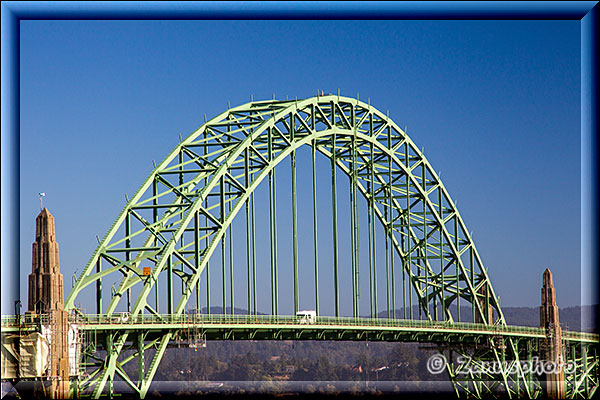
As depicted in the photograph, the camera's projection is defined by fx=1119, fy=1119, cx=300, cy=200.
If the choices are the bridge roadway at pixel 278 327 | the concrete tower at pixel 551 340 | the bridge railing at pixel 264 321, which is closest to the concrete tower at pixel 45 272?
the bridge roadway at pixel 278 327

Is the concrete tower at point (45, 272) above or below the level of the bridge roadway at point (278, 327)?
above

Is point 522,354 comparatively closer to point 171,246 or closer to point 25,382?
point 171,246

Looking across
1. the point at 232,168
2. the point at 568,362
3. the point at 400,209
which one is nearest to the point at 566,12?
the point at 232,168

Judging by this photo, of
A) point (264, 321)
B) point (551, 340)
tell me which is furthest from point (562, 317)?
point (264, 321)

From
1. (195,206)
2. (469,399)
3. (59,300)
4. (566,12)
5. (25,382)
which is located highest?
(566,12)

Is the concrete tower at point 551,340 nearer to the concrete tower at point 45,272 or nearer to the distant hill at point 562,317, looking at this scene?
the distant hill at point 562,317
